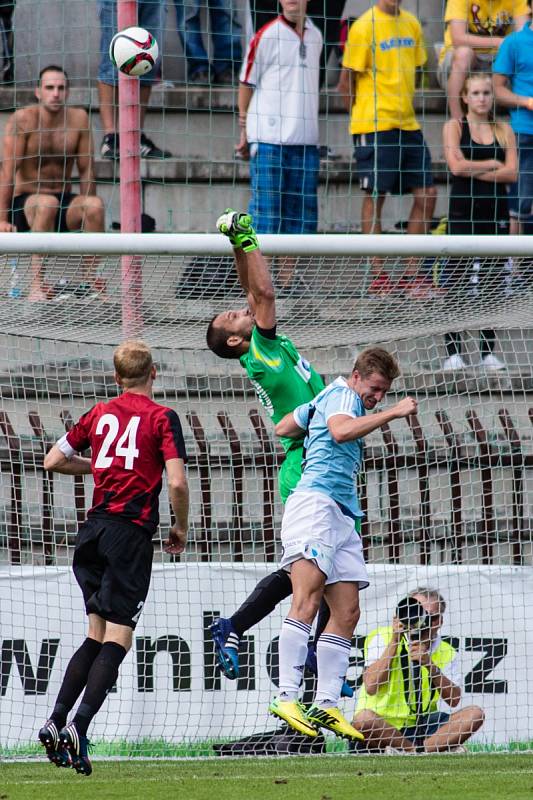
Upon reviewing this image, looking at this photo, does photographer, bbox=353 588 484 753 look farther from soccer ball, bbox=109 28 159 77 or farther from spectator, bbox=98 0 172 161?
spectator, bbox=98 0 172 161

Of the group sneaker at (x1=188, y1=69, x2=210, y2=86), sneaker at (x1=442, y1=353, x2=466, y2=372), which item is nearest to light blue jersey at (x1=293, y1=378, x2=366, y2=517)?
sneaker at (x1=442, y1=353, x2=466, y2=372)

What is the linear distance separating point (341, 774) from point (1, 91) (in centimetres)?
653

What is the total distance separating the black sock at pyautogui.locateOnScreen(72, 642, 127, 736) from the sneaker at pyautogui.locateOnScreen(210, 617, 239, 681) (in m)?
0.73

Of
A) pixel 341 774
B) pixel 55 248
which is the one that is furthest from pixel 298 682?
pixel 55 248

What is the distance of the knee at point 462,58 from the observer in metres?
9.72

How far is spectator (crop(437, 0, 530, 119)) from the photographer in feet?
32.6

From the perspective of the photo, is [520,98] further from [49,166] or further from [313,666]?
[313,666]

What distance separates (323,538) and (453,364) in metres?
2.47

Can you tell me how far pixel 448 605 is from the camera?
761 cm

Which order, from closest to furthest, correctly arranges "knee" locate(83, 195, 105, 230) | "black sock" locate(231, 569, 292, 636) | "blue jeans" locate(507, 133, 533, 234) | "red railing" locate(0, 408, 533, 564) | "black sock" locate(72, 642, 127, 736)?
1. "black sock" locate(72, 642, 127, 736)
2. "black sock" locate(231, 569, 292, 636)
3. "red railing" locate(0, 408, 533, 564)
4. "knee" locate(83, 195, 105, 230)
5. "blue jeans" locate(507, 133, 533, 234)

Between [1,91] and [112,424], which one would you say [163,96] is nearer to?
[1,91]

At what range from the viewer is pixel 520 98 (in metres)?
9.41

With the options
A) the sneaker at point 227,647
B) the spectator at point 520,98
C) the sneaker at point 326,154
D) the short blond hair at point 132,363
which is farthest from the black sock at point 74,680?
the sneaker at point 326,154

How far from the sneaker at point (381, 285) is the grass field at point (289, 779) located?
2464 millimetres
